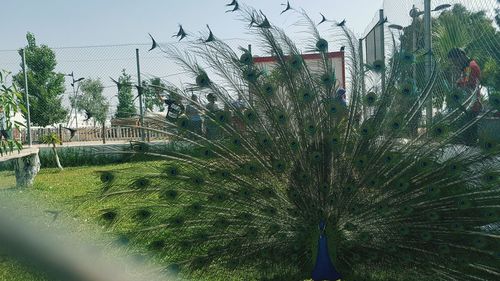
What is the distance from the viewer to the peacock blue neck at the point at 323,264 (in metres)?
3.80

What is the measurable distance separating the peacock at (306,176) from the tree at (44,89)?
14586mm

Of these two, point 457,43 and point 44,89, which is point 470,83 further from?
point 44,89

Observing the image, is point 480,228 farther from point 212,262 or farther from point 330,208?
point 212,262

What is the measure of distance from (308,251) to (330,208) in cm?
34

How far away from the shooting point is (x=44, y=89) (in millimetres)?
19281

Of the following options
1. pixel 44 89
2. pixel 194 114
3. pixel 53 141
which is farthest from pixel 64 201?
pixel 44 89

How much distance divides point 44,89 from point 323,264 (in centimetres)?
1738

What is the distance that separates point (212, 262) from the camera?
3.87m

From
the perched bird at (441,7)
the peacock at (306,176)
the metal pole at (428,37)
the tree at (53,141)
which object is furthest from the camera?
the tree at (53,141)

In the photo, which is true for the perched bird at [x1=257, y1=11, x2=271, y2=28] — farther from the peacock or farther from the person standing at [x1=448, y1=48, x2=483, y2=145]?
the person standing at [x1=448, y1=48, x2=483, y2=145]

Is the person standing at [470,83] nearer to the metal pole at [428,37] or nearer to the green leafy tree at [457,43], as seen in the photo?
the green leafy tree at [457,43]

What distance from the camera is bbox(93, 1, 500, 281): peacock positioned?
375cm

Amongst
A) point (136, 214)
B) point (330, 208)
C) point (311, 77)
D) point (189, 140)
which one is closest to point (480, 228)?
point (330, 208)

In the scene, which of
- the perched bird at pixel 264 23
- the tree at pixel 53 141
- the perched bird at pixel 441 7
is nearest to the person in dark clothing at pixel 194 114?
the perched bird at pixel 264 23
